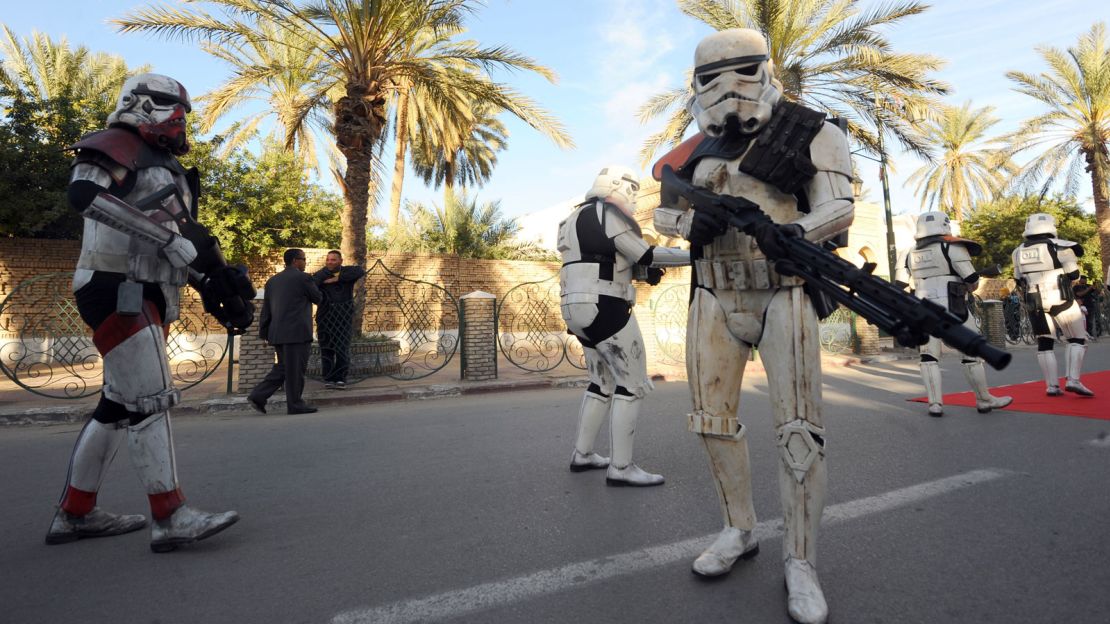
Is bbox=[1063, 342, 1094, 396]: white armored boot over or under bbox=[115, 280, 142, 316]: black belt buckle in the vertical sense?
under

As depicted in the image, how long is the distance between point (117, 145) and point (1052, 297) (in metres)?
8.22

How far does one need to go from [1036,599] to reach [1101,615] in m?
0.15

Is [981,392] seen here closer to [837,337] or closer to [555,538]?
[555,538]

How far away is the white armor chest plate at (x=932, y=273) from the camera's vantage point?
17.6 feet

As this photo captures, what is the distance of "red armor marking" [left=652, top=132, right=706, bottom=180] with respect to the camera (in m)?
2.36

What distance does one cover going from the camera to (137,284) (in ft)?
7.77

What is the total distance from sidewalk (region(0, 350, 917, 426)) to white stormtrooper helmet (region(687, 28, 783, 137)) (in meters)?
6.47

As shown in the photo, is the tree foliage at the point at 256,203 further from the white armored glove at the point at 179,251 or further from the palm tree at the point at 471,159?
the white armored glove at the point at 179,251

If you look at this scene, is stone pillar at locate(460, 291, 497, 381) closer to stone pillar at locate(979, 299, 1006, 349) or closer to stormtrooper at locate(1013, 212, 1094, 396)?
stormtrooper at locate(1013, 212, 1094, 396)

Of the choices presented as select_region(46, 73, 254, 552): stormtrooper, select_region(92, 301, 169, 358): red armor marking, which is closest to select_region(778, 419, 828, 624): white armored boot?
select_region(46, 73, 254, 552): stormtrooper

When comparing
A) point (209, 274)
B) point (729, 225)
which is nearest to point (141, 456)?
point (209, 274)

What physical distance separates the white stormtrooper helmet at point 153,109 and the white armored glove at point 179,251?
53 cm

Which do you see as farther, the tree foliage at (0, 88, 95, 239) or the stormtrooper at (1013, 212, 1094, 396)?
the tree foliage at (0, 88, 95, 239)

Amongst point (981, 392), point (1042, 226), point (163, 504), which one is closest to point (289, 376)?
point (163, 504)
